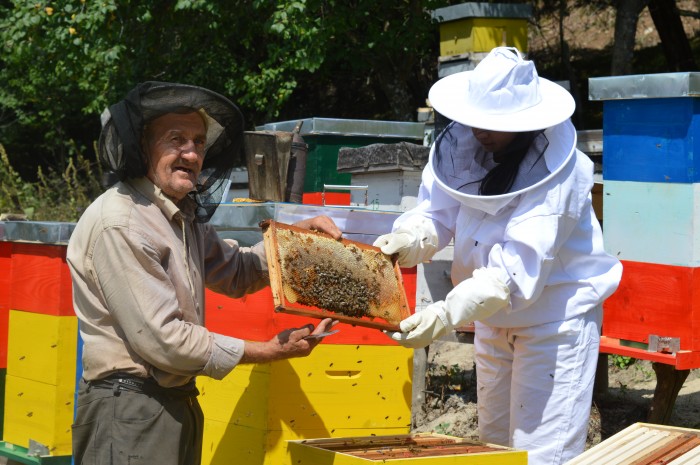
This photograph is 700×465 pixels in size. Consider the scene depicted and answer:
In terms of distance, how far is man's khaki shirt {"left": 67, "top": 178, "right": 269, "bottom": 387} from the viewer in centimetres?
291

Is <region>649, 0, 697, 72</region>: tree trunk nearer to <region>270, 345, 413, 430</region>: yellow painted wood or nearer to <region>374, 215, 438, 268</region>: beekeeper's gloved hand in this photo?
<region>270, 345, 413, 430</region>: yellow painted wood

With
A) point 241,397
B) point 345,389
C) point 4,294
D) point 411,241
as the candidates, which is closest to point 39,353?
point 4,294

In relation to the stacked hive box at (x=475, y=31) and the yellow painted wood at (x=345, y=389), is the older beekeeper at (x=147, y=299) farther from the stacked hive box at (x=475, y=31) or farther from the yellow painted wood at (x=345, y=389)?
the stacked hive box at (x=475, y=31)

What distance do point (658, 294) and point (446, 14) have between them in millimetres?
5090

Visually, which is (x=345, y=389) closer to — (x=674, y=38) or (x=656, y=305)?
(x=656, y=305)

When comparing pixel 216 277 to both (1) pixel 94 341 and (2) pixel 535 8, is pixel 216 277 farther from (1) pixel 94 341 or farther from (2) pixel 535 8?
(2) pixel 535 8

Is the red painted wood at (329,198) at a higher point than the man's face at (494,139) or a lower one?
lower

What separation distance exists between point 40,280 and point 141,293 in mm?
1986

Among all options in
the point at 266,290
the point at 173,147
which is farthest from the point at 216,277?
the point at 173,147

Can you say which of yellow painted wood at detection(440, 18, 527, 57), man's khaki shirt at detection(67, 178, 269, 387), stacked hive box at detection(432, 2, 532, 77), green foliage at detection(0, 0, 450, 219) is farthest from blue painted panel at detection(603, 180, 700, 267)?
green foliage at detection(0, 0, 450, 219)

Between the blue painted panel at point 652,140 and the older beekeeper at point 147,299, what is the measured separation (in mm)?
2099

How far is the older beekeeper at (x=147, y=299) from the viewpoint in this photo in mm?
2926

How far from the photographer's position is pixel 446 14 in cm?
888

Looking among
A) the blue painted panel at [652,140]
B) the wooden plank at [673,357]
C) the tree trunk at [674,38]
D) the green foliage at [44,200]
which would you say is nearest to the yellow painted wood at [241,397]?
the wooden plank at [673,357]
